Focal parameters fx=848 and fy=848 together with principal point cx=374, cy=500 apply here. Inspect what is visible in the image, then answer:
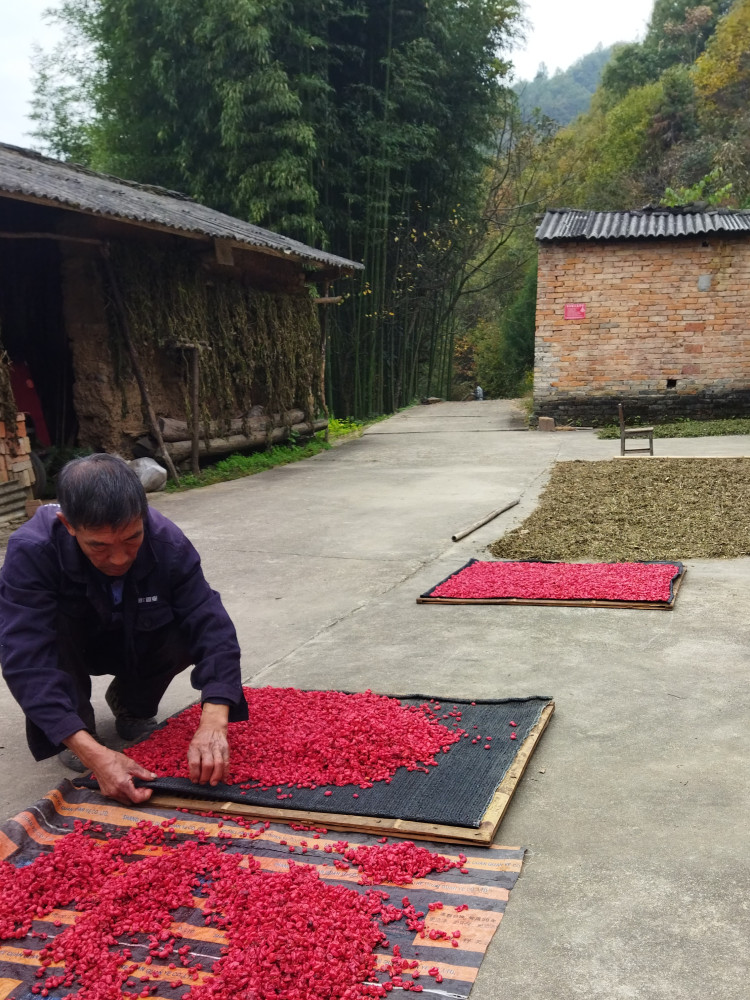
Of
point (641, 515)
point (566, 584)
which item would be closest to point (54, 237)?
point (641, 515)

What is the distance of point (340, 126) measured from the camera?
12258 mm

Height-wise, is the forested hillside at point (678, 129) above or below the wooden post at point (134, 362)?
above

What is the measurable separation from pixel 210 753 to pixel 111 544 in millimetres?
537

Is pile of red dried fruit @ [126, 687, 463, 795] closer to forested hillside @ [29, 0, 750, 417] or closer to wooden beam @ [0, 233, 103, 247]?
wooden beam @ [0, 233, 103, 247]

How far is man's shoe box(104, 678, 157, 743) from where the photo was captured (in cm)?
248

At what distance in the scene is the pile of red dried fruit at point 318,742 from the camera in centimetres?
210

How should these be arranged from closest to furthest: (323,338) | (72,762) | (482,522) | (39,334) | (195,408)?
(72,762) < (482,522) < (195,408) < (39,334) < (323,338)

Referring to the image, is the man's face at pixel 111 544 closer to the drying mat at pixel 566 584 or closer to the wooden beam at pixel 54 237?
the drying mat at pixel 566 584

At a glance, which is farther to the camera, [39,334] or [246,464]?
[246,464]

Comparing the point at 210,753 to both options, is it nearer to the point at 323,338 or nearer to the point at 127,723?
the point at 127,723

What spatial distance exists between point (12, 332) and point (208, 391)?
6.36 feet


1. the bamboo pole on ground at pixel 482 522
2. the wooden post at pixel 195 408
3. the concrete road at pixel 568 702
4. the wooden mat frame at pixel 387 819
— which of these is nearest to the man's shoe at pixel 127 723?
the concrete road at pixel 568 702

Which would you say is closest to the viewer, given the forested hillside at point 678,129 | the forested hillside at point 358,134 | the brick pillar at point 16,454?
the brick pillar at point 16,454

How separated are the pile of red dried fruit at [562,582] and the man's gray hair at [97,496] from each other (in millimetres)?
2089
